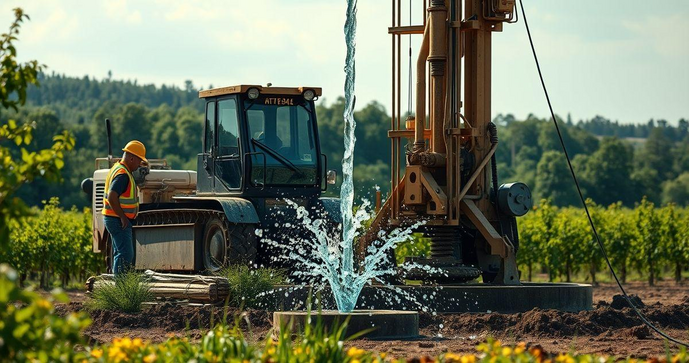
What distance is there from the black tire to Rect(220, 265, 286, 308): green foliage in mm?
767

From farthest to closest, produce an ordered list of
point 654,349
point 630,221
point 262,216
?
1. point 630,221
2. point 262,216
3. point 654,349

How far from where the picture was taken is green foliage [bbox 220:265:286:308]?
45.3ft

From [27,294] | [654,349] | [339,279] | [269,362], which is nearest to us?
[27,294]

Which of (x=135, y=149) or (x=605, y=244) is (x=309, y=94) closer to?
(x=135, y=149)

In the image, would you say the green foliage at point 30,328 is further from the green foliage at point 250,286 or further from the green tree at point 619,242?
the green tree at point 619,242

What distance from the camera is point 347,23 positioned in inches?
587

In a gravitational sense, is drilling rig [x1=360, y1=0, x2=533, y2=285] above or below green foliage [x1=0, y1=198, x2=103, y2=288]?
above

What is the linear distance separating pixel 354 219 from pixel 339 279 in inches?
72.0

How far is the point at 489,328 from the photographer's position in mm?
12203

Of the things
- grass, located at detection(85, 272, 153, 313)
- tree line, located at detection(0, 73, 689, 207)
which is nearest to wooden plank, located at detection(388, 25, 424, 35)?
grass, located at detection(85, 272, 153, 313)

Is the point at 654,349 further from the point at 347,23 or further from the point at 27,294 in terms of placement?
the point at 27,294

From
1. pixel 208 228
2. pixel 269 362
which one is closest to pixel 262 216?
pixel 208 228

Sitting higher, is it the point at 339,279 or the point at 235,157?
the point at 235,157

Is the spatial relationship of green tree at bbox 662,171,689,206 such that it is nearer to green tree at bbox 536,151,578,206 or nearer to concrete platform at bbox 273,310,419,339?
green tree at bbox 536,151,578,206
